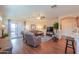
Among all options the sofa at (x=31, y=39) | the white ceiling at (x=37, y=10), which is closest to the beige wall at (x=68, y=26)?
the white ceiling at (x=37, y=10)

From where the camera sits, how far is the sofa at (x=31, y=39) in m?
2.96

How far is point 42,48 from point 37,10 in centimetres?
104

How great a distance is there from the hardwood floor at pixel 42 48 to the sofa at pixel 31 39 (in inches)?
4.9

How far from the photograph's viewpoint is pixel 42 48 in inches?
116

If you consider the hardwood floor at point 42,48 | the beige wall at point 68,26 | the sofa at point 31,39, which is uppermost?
the beige wall at point 68,26

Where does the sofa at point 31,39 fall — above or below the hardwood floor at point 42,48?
above

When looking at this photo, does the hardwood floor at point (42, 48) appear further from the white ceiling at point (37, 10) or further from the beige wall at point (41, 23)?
the white ceiling at point (37, 10)

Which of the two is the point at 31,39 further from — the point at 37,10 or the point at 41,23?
the point at 37,10

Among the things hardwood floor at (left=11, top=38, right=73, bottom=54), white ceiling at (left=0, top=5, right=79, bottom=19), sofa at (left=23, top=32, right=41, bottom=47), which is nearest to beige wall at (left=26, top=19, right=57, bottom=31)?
white ceiling at (left=0, top=5, right=79, bottom=19)

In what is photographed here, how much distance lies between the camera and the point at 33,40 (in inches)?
124
